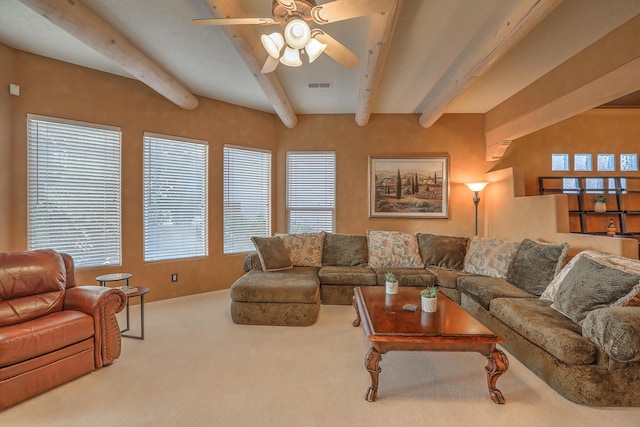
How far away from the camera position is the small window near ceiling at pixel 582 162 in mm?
5059

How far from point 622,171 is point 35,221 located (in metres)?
8.31

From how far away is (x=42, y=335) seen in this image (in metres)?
2.06

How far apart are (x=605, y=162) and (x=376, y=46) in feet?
16.2

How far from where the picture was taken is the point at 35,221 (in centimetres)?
325

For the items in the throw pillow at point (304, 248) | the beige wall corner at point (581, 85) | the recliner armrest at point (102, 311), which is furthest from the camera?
the throw pillow at point (304, 248)

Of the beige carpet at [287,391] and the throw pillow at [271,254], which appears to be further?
the throw pillow at [271,254]

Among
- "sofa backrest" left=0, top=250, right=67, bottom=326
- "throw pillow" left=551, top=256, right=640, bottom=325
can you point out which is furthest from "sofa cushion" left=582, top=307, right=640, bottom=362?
"sofa backrest" left=0, top=250, right=67, bottom=326

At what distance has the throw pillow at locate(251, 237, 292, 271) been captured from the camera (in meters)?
3.96

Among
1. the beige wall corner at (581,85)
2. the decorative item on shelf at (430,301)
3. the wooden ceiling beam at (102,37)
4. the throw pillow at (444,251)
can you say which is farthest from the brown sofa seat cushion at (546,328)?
the wooden ceiling beam at (102,37)

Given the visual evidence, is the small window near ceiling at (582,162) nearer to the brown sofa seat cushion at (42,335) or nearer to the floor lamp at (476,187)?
the floor lamp at (476,187)

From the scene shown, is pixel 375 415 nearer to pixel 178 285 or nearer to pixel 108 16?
pixel 178 285

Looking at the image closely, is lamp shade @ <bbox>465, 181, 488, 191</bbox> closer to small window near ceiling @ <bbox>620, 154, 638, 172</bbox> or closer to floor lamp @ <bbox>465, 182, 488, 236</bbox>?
floor lamp @ <bbox>465, 182, 488, 236</bbox>

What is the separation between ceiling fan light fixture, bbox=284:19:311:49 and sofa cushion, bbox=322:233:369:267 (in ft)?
9.68

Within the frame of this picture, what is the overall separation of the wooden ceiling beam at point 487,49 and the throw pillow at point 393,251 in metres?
1.91
